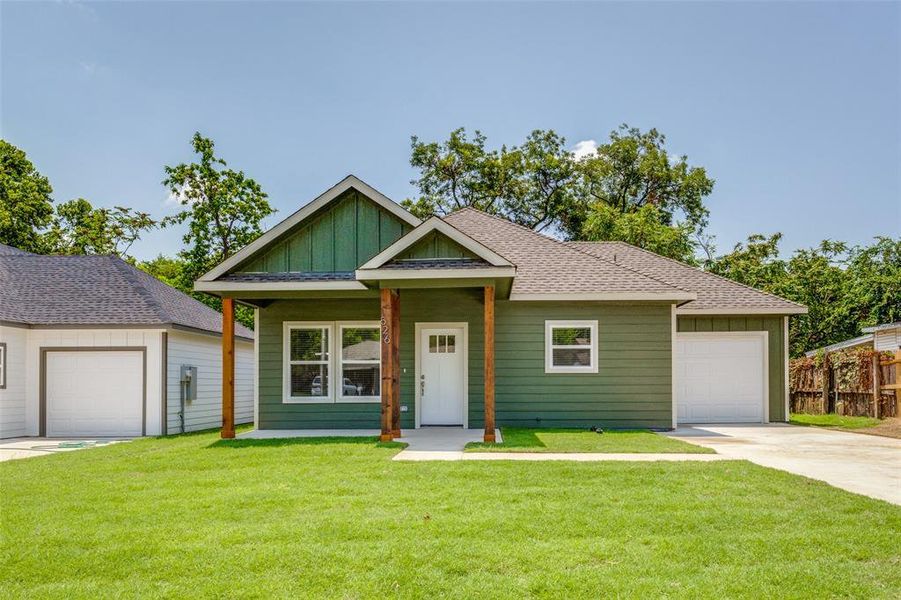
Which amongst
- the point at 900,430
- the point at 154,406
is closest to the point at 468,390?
the point at 154,406

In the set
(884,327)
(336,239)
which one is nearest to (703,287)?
(884,327)

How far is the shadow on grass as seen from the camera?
10.6 meters

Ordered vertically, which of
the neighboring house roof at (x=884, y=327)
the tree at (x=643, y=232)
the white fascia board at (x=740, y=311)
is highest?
the tree at (x=643, y=232)

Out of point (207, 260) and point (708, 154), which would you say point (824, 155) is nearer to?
point (708, 154)

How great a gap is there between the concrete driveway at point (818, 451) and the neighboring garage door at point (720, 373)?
0.68m

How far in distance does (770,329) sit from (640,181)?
19194mm

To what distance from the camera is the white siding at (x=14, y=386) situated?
13.6 meters

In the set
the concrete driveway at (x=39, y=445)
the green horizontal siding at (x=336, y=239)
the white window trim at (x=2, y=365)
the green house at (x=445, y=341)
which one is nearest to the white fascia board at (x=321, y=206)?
the green house at (x=445, y=341)

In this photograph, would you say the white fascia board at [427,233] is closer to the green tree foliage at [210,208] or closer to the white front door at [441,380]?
the white front door at [441,380]

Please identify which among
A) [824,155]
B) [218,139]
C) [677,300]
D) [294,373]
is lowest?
[294,373]

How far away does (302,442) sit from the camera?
11.1 meters

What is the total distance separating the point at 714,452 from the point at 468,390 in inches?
206

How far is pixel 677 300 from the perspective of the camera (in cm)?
1317

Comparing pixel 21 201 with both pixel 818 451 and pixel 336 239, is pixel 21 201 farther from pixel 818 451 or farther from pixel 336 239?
pixel 818 451
